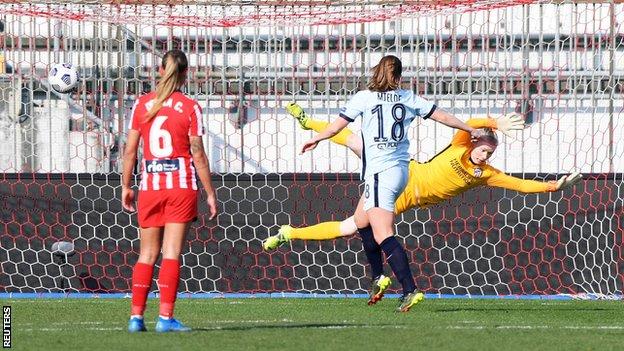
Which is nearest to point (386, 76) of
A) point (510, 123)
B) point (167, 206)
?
point (510, 123)

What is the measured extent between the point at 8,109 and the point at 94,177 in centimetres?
135

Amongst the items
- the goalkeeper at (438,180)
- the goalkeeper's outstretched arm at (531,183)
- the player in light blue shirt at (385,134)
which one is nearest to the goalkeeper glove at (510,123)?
the player in light blue shirt at (385,134)

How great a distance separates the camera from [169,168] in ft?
22.7

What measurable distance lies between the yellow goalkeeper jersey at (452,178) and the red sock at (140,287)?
3657 mm

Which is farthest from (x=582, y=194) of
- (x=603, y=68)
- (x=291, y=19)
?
(x=291, y=19)

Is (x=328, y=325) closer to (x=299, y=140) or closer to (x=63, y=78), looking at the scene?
(x=63, y=78)

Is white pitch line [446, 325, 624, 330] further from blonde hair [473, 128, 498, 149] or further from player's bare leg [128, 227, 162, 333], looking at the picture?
blonde hair [473, 128, 498, 149]

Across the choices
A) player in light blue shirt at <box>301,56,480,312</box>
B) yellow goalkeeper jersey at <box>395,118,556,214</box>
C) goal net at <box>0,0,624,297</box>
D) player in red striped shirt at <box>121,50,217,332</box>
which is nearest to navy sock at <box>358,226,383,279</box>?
player in light blue shirt at <box>301,56,480,312</box>

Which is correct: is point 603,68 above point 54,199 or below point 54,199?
above

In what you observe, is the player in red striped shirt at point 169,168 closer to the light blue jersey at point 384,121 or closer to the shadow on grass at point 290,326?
the shadow on grass at point 290,326

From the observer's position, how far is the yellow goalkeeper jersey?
9.91m

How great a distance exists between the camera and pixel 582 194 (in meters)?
11.8

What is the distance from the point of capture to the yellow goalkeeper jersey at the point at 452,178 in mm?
9906

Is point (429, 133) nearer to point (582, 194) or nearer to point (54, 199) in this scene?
point (582, 194)
